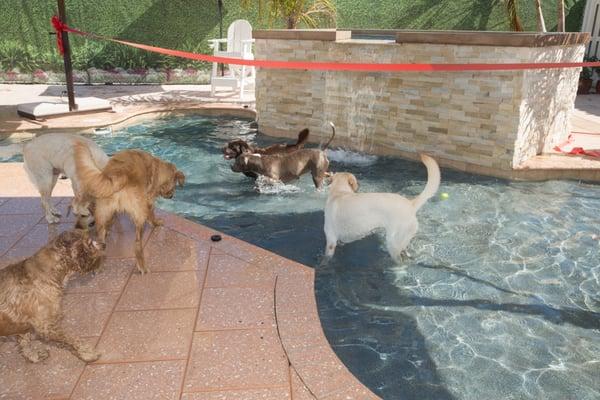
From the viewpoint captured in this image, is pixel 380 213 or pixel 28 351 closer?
pixel 28 351

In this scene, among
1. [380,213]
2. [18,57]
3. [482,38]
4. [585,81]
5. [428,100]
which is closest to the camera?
[380,213]

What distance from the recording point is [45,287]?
3.41 m

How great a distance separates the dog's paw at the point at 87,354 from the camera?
3564mm

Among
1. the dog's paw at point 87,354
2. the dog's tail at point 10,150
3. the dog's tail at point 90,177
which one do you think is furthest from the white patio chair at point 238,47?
the dog's paw at point 87,354

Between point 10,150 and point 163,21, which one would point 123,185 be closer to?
point 10,150

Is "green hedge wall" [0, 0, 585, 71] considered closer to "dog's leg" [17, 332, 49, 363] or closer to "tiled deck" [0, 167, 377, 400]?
"tiled deck" [0, 167, 377, 400]

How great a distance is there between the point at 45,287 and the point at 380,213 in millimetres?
3282

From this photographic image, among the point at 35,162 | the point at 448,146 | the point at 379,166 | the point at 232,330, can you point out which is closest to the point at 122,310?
the point at 232,330

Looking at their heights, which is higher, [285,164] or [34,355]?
[285,164]

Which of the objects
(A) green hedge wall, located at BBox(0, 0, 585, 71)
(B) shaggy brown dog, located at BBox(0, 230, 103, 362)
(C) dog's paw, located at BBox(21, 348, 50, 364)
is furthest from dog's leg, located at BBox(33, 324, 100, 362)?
(A) green hedge wall, located at BBox(0, 0, 585, 71)

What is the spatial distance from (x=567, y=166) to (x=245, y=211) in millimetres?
5800

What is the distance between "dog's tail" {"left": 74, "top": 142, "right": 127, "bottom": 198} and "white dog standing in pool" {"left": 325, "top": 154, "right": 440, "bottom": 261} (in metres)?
2.34

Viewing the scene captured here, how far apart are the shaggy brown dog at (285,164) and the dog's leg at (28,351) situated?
14.7 feet

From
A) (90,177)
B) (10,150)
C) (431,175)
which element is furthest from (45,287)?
(10,150)
